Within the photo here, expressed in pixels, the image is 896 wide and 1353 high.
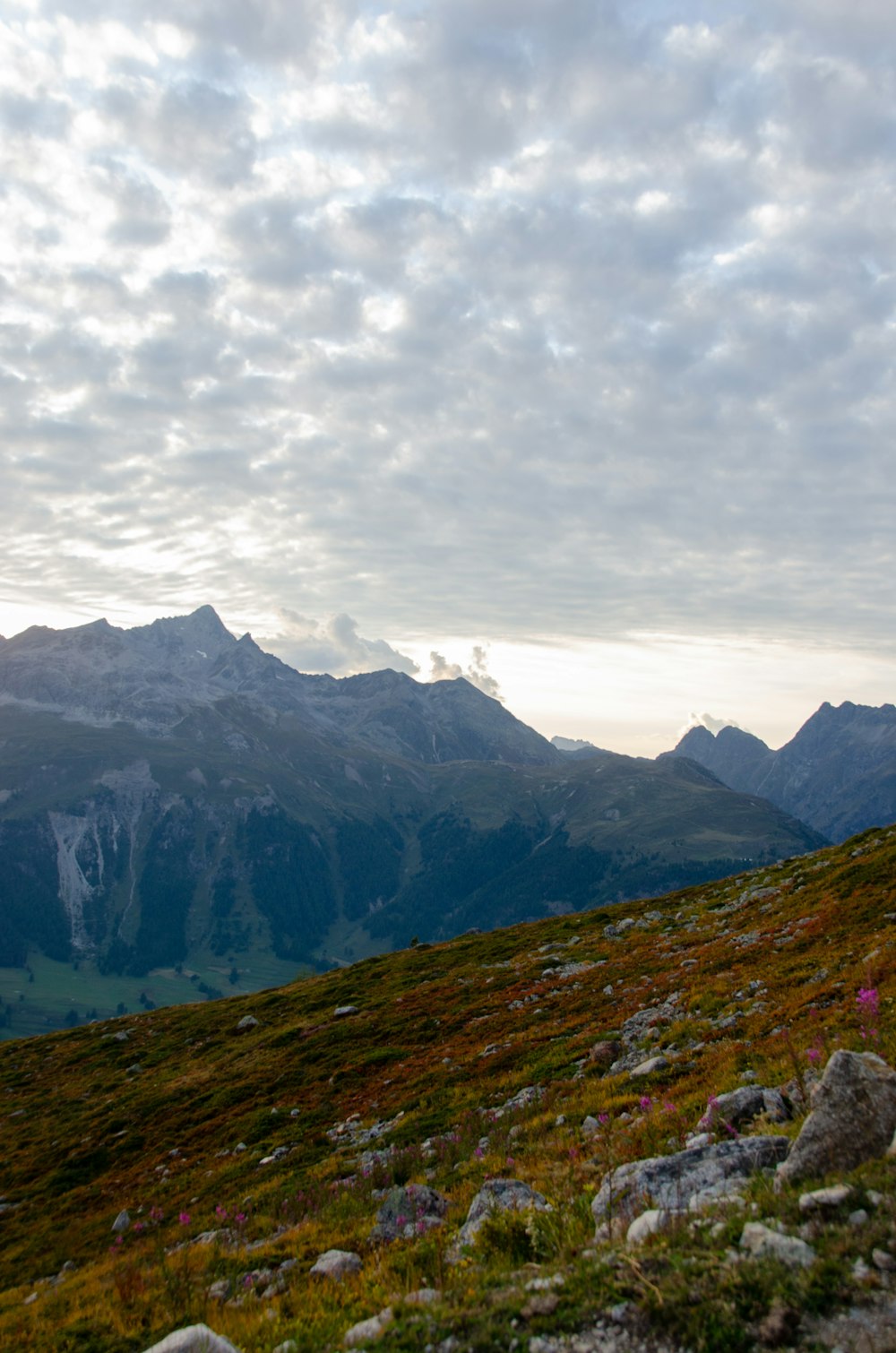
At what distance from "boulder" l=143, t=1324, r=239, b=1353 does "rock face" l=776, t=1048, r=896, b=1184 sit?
7.02 metres

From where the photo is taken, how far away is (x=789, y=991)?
21.4 m

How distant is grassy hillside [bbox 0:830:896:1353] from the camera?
7.39 metres

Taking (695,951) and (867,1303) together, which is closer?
(867,1303)

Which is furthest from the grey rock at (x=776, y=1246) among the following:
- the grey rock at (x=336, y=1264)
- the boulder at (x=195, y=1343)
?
the grey rock at (x=336, y=1264)

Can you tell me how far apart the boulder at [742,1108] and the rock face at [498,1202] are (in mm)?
3361

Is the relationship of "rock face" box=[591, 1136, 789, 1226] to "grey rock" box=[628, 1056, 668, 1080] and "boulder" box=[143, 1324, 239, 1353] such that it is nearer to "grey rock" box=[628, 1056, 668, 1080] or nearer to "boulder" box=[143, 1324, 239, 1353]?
"boulder" box=[143, 1324, 239, 1353]

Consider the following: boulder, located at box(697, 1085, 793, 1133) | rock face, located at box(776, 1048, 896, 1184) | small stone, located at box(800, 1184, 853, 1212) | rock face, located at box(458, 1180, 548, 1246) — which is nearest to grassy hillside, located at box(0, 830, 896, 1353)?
small stone, located at box(800, 1184, 853, 1212)

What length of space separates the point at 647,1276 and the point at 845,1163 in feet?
10.7

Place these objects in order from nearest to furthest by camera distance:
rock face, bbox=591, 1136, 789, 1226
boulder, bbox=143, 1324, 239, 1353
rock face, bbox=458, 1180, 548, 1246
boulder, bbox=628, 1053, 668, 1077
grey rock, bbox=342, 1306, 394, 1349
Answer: grey rock, bbox=342, 1306, 394, 1349, boulder, bbox=143, 1324, 239, 1353, rock face, bbox=591, 1136, 789, 1226, rock face, bbox=458, 1180, 548, 1246, boulder, bbox=628, 1053, 668, 1077

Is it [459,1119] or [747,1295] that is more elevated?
[747,1295]

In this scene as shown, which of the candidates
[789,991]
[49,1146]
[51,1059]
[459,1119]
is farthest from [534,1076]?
[51,1059]

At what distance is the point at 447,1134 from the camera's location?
19.8 metres

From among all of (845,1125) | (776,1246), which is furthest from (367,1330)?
(845,1125)

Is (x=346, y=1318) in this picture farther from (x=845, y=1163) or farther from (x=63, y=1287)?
(x=63, y=1287)
